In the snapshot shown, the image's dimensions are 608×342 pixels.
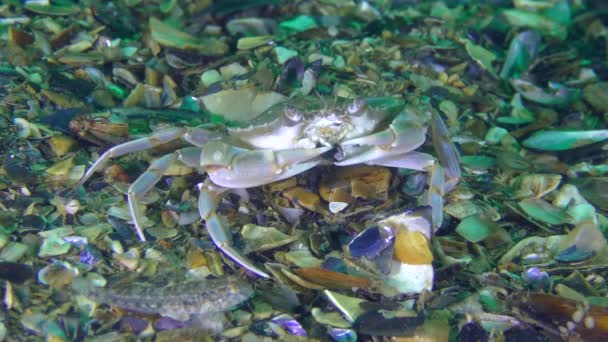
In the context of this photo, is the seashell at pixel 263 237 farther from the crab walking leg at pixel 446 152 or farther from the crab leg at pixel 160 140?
the crab walking leg at pixel 446 152

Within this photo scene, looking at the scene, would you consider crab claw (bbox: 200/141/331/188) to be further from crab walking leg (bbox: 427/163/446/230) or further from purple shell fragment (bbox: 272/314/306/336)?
purple shell fragment (bbox: 272/314/306/336)

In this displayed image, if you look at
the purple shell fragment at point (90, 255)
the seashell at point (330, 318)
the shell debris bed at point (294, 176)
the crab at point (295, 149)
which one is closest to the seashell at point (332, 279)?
the shell debris bed at point (294, 176)

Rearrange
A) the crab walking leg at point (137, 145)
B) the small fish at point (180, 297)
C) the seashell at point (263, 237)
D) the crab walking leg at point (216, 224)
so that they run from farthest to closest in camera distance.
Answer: the crab walking leg at point (137, 145) < the seashell at point (263, 237) < the crab walking leg at point (216, 224) < the small fish at point (180, 297)

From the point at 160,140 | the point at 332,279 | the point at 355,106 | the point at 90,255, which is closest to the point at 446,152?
the point at 355,106

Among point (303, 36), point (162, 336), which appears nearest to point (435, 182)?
point (162, 336)

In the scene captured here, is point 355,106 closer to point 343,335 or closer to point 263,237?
point 263,237

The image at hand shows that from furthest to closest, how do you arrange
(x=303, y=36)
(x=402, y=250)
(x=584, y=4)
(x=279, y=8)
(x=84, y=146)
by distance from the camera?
1. (x=584, y=4)
2. (x=279, y=8)
3. (x=303, y=36)
4. (x=84, y=146)
5. (x=402, y=250)

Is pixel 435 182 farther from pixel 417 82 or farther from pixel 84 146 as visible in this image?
pixel 84 146
